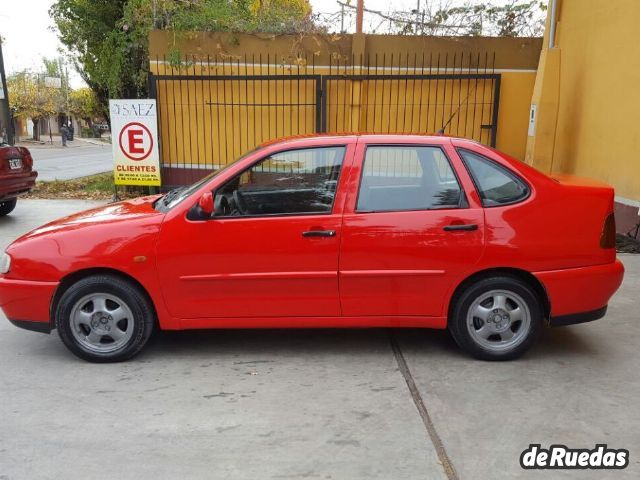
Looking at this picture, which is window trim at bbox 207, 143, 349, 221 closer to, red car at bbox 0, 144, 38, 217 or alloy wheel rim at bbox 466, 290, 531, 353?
alloy wheel rim at bbox 466, 290, 531, 353

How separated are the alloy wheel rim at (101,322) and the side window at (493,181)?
2.67 m

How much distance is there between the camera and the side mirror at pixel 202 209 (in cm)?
385

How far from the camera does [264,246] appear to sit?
3.92 m

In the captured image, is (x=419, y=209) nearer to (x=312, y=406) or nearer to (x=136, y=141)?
(x=312, y=406)

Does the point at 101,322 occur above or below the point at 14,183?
below

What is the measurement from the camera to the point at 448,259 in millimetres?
3936

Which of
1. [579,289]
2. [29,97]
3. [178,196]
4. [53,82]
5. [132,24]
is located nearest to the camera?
[579,289]

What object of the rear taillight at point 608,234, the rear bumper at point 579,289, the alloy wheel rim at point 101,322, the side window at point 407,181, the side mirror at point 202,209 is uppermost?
the side window at point 407,181

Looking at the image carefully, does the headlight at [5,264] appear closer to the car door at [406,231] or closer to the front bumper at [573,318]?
the car door at [406,231]

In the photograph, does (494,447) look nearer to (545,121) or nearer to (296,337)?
(296,337)

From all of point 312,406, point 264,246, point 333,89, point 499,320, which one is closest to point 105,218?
point 264,246

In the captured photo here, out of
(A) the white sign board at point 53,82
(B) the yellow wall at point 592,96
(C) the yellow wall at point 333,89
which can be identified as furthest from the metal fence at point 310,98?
(A) the white sign board at point 53,82

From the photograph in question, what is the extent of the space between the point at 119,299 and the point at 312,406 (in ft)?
5.24

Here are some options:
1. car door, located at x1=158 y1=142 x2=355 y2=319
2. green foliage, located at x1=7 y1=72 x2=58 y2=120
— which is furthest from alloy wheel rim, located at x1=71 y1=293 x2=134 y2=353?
green foliage, located at x1=7 y1=72 x2=58 y2=120
